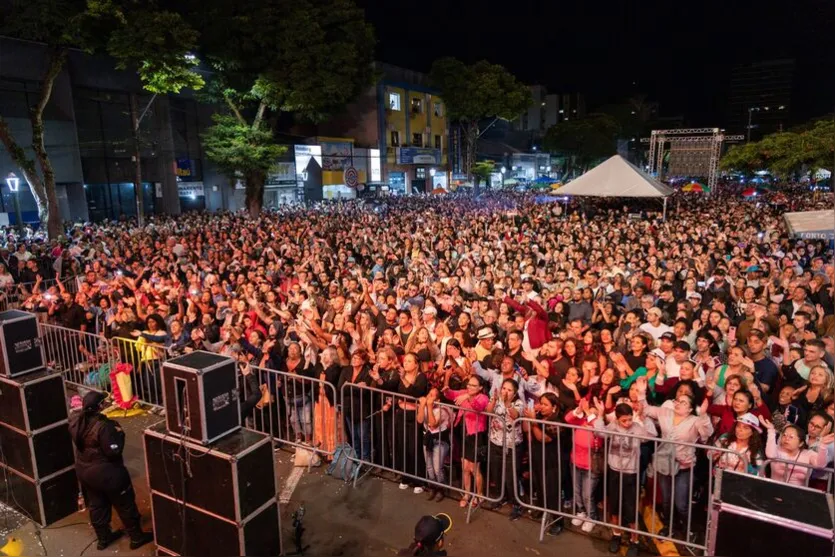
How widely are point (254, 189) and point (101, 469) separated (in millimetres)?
25579

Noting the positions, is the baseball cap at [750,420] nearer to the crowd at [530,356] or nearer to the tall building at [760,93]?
the crowd at [530,356]

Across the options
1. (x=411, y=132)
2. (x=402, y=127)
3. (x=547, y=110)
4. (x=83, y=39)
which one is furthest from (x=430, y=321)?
(x=547, y=110)

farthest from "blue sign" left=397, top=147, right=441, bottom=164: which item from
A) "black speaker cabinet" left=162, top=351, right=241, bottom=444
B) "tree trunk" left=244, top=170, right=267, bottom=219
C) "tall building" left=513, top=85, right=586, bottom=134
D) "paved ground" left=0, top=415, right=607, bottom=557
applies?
"black speaker cabinet" left=162, top=351, right=241, bottom=444

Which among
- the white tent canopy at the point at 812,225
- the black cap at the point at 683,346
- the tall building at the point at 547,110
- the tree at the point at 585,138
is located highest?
the tall building at the point at 547,110

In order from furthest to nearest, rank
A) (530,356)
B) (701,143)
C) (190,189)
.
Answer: (701,143) → (190,189) → (530,356)

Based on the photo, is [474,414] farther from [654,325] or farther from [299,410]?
[654,325]

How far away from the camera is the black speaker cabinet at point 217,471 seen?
12.7ft

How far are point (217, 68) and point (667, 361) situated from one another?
90.0 feet

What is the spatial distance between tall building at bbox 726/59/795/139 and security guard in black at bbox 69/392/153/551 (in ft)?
381

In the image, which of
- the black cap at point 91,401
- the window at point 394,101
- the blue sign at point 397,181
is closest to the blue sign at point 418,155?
the blue sign at point 397,181

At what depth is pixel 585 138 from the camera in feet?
208

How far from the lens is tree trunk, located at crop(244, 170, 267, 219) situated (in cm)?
2836

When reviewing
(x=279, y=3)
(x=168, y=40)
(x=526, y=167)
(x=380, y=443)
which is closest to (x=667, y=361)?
(x=380, y=443)

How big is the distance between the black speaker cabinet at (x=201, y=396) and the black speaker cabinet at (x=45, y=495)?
191cm
